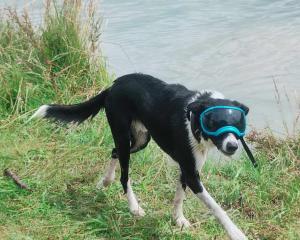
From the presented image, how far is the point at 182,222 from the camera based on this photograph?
428cm

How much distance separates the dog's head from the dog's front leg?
0.34m

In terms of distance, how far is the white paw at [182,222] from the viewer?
4.25 m

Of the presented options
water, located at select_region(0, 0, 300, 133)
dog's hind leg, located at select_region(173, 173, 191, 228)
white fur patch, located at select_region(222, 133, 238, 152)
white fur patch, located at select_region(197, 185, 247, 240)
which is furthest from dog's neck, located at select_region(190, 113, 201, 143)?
water, located at select_region(0, 0, 300, 133)

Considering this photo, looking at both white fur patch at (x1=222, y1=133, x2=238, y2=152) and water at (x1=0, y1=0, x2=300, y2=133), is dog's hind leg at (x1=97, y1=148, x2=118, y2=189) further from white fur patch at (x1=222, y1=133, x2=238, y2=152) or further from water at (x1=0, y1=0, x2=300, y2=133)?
water at (x1=0, y1=0, x2=300, y2=133)

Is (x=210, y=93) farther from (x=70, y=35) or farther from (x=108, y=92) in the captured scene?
(x=70, y=35)

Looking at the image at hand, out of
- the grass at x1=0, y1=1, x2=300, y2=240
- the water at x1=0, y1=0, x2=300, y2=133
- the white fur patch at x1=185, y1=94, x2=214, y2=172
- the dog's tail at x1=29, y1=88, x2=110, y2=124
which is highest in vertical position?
the white fur patch at x1=185, y1=94, x2=214, y2=172

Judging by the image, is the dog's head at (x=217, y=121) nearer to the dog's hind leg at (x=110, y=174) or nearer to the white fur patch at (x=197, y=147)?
the white fur patch at (x=197, y=147)

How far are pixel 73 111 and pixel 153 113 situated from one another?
928 millimetres

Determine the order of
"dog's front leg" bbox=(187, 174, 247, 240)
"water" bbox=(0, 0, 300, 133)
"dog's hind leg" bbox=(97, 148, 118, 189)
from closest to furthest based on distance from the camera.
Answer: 1. "dog's front leg" bbox=(187, 174, 247, 240)
2. "dog's hind leg" bbox=(97, 148, 118, 189)
3. "water" bbox=(0, 0, 300, 133)

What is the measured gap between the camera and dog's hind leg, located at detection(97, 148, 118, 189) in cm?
482

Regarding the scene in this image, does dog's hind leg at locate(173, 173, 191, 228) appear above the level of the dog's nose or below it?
below

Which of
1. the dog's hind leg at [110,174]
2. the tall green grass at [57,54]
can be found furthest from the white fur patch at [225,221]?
the tall green grass at [57,54]

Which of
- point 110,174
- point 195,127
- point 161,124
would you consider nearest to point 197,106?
point 195,127

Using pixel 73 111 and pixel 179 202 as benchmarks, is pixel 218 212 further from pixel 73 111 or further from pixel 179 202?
pixel 73 111
